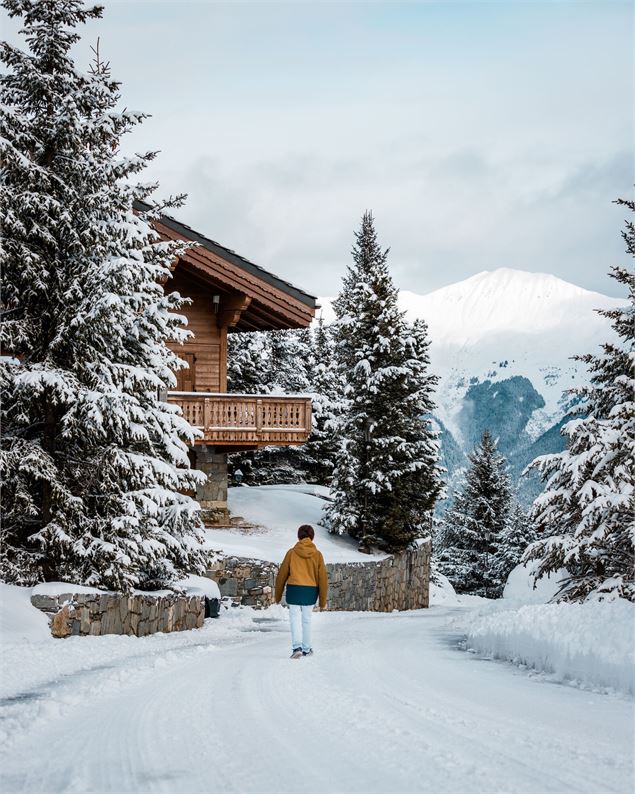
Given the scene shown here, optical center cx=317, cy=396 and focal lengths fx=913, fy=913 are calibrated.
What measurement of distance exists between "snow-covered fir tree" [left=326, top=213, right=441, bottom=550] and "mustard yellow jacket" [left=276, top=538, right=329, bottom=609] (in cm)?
1668

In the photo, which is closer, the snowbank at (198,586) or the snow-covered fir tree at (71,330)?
the snow-covered fir tree at (71,330)

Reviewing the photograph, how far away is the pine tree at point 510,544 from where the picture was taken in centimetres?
4481

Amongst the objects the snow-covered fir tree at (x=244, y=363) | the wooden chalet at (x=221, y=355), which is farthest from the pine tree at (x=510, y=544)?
the wooden chalet at (x=221, y=355)

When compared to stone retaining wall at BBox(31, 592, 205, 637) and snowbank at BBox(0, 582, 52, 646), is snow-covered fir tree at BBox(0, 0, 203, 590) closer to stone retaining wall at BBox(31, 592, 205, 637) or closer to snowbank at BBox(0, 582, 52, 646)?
stone retaining wall at BBox(31, 592, 205, 637)

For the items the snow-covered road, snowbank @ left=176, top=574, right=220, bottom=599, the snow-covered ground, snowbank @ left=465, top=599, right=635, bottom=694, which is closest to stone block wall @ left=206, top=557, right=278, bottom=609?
snowbank @ left=176, top=574, right=220, bottom=599

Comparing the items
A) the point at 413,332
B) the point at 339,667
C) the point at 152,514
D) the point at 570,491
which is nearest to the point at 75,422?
the point at 152,514

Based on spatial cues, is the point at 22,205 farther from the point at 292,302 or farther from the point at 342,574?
the point at 342,574

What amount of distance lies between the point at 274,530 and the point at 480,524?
2208cm

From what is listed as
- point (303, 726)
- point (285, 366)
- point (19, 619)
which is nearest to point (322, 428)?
point (285, 366)

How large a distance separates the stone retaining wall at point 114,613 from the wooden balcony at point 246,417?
9.19m

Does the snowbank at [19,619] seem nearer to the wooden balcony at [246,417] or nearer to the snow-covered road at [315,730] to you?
the snow-covered road at [315,730]

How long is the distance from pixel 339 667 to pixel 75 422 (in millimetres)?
6005

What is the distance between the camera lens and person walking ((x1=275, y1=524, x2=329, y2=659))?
35.1 ft

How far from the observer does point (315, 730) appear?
606 centimetres
